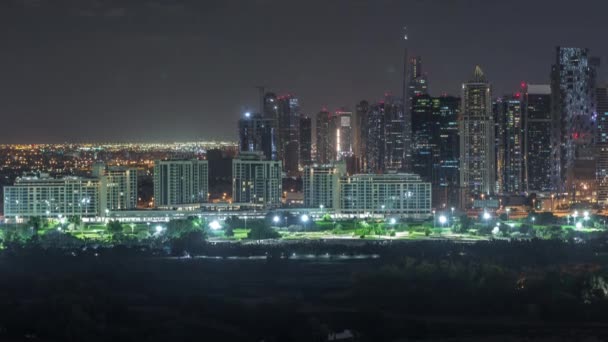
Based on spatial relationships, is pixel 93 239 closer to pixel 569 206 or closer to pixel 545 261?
pixel 545 261

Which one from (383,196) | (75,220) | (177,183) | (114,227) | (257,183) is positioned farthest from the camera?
(257,183)

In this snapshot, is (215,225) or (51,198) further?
(51,198)

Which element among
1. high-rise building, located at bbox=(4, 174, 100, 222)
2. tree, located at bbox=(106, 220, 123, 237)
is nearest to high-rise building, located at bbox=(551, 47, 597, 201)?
high-rise building, located at bbox=(4, 174, 100, 222)

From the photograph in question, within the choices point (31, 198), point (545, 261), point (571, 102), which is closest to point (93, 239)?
point (31, 198)

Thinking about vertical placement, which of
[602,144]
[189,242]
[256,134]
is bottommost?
[189,242]

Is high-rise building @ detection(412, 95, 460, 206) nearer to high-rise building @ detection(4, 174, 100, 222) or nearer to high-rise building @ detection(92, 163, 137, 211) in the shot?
high-rise building @ detection(92, 163, 137, 211)

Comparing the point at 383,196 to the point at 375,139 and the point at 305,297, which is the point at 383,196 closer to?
the point at 375,139

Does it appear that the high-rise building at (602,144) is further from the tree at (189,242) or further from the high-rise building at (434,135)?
the tree at (189,242)

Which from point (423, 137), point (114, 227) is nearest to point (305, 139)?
point (423, 137)

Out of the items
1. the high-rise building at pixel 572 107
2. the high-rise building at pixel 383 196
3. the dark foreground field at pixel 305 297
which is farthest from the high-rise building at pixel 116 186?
the high-rise building at pixel 572 107
